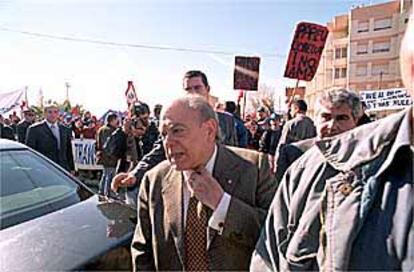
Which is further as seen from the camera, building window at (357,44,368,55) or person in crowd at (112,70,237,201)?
building window at (357,44,368,55)

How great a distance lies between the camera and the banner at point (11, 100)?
14.7 meters

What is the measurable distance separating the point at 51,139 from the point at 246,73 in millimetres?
4051

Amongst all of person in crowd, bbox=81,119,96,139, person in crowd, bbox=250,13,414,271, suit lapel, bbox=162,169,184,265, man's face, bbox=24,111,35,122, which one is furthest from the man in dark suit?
person in crowd, bbox=81,119,96,139

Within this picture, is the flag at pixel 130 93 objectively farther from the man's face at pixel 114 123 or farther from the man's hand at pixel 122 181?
the man's hand at pixel 122 181

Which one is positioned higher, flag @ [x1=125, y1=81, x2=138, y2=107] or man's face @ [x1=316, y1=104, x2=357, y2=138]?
flag @ [x1=125, y1=81, x2=138, y2=107]

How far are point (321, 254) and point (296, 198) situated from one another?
0.52ft

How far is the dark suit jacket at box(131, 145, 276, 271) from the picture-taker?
1812 mm

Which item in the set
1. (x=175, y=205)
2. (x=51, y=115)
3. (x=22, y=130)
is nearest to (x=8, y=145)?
(x=175, y=205)

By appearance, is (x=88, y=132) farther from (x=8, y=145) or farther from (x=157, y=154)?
(x=157, y=154)

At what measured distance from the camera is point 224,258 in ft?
5.98

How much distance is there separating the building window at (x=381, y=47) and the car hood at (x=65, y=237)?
51497 millimetres

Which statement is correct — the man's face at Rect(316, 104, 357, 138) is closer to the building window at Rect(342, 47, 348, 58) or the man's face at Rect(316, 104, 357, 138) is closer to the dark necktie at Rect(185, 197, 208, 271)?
the dark necktie at Rect(185, 197, 208, 271)

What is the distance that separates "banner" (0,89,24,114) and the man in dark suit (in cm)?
927

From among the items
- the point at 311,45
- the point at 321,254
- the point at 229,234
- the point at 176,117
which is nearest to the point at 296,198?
the point at 321,254
